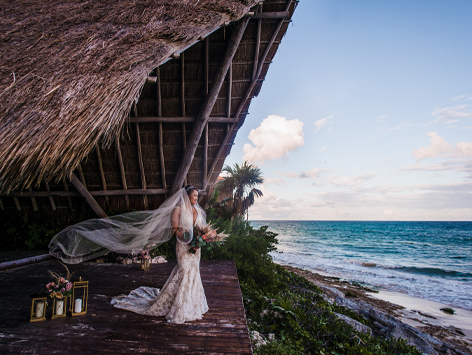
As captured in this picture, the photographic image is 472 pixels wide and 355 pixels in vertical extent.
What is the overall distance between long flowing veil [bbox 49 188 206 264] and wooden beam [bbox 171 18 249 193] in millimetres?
1882

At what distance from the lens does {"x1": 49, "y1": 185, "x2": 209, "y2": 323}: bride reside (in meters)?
3.48

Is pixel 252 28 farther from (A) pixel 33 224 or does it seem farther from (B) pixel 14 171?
(A) pixel 33 224

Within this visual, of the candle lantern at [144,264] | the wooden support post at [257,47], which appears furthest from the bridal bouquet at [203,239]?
the wooden support post at [257,47]

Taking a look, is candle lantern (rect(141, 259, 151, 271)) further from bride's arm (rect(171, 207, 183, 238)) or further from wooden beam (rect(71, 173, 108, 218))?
bride's arm (rect(171, 207, 183, 238))

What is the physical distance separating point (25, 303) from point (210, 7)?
5.27 metres

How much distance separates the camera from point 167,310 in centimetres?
353

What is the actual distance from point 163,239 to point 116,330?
157 centimetres

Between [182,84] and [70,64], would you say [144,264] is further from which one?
[70,64]

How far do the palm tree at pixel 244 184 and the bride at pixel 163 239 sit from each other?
11.1m

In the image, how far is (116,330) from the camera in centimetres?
299

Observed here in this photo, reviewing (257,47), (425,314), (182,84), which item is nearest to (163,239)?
(182,84)

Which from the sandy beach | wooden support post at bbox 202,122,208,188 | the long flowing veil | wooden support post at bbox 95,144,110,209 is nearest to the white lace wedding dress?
the long flowing veil

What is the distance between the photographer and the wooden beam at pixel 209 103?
4770mm

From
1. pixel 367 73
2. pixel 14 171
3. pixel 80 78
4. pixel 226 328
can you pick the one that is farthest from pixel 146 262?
pixel 367 73
